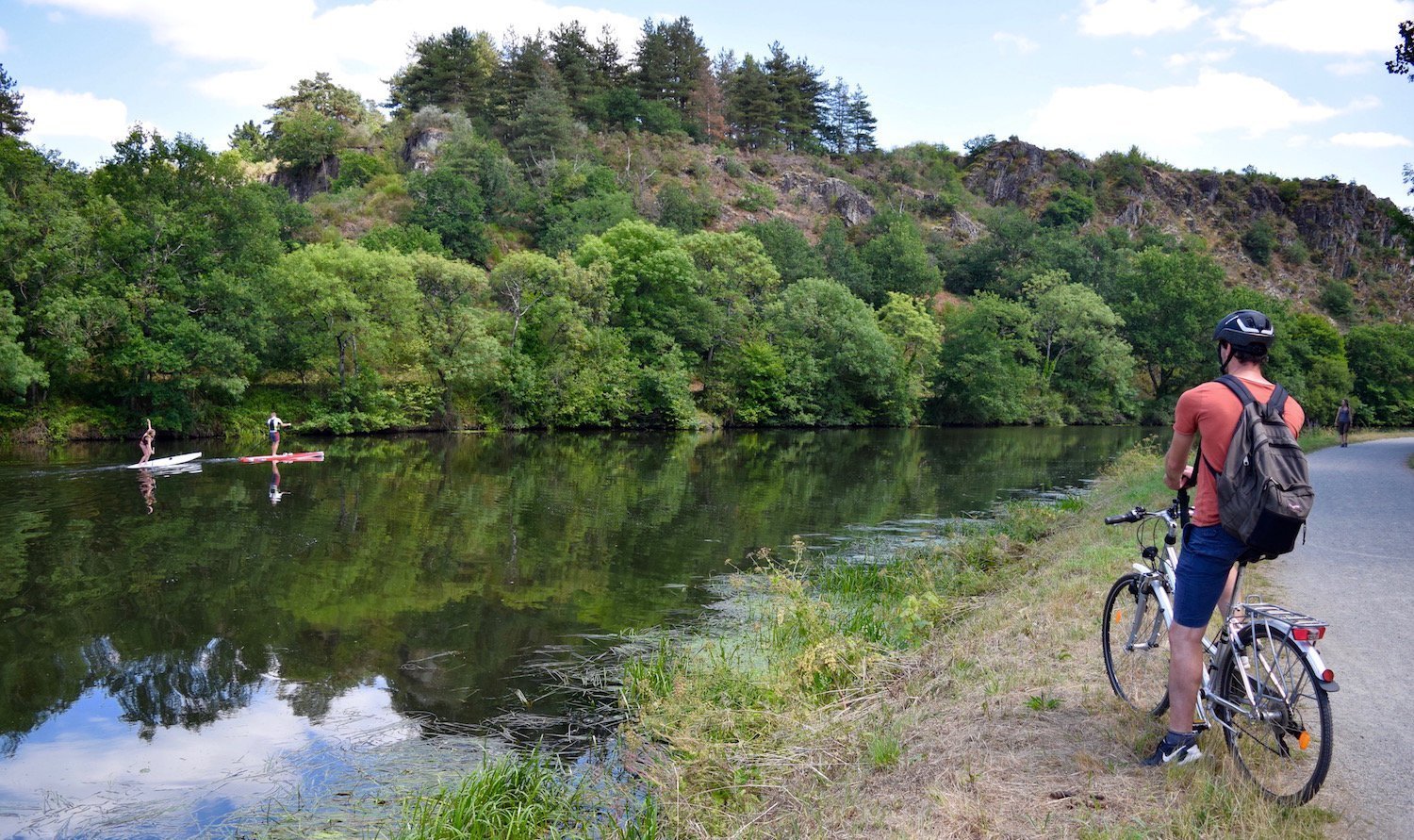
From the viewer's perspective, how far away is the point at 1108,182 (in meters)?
106

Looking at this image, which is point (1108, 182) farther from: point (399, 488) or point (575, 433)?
point (399, 488)

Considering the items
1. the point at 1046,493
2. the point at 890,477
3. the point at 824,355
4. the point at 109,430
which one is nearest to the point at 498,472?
the point at 890,477

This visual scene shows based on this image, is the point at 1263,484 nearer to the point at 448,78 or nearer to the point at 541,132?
the point at 541,132

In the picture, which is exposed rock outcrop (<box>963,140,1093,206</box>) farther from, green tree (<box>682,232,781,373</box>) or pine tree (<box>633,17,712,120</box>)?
green tree (<box>682,232,781,373</box>)

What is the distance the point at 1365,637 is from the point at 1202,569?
3678mm

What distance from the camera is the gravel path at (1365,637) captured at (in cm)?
430

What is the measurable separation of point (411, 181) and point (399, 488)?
4457 centimetres

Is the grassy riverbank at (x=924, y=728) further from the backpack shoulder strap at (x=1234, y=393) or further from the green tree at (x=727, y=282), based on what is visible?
the green tree at (x=727, y=282)

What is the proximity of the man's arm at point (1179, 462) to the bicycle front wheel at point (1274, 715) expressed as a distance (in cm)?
85

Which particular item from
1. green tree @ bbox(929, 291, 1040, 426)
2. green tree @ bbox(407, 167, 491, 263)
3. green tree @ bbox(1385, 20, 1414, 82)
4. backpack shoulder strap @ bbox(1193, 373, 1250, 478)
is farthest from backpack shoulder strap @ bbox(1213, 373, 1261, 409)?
green tree @ bbox(407, 167, 491, 263)

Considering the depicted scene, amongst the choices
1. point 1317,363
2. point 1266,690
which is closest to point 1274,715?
point 1266,690

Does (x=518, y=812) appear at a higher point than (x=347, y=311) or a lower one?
lower

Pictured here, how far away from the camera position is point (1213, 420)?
441 centimetres

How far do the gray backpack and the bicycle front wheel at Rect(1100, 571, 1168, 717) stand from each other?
4.43 ft
